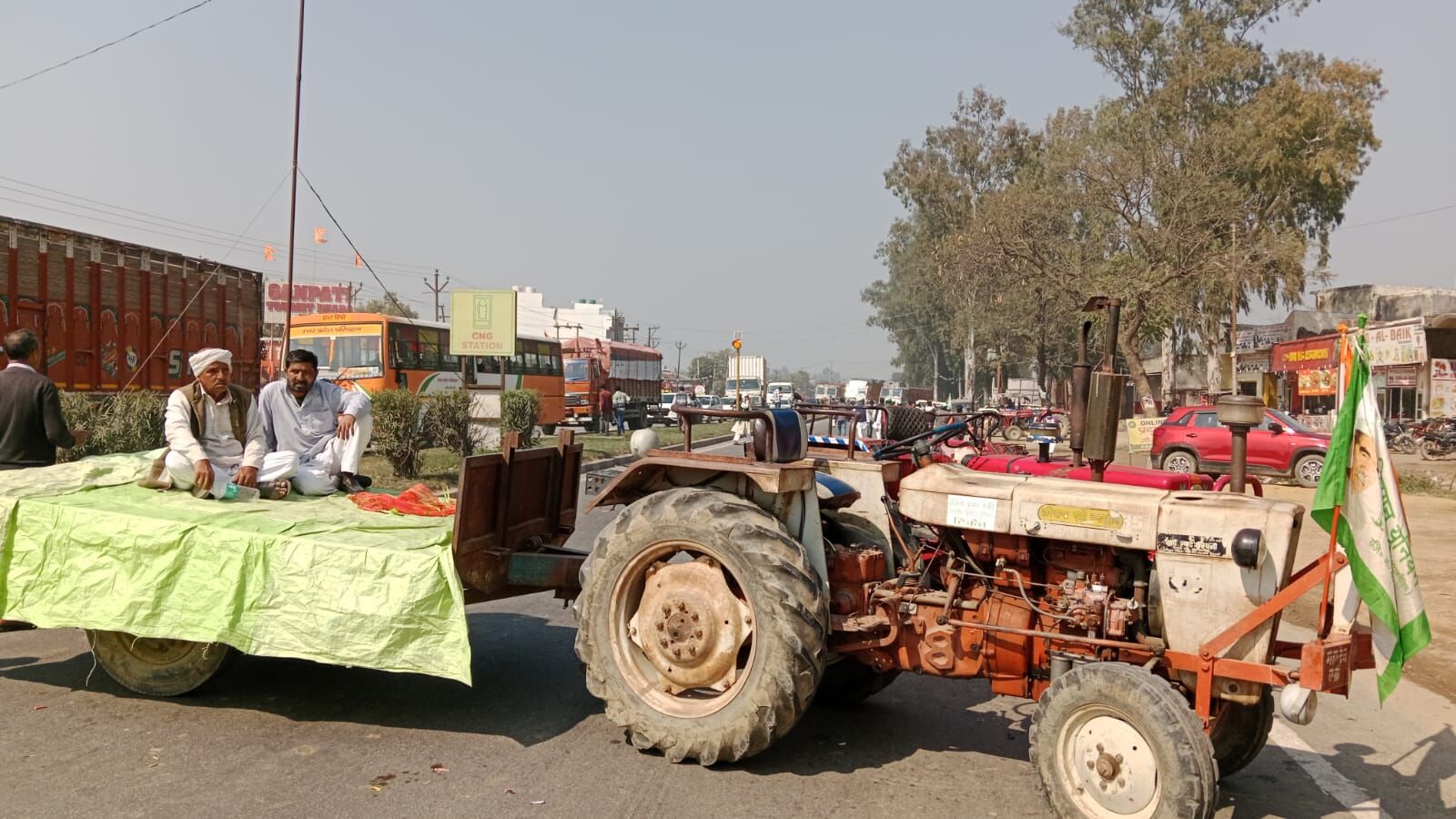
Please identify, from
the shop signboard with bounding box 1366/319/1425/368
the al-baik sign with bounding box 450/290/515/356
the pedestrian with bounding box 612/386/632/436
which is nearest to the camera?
the al-baik sign with bounding box 450/290/515/356

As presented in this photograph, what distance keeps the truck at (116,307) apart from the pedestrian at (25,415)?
286 inches

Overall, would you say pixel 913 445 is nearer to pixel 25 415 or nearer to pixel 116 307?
pixel 25 415

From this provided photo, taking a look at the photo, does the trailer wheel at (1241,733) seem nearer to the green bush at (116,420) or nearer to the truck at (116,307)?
the green bush at (116,420)

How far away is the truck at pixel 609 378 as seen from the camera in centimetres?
3794

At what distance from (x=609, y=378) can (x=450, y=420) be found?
25.8 meters

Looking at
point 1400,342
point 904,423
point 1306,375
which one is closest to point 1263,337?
point 1306,375

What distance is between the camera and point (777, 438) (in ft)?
16.1

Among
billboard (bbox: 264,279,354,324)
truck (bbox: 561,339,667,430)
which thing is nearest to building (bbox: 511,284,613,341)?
billboard (bbox: 264,279,354,324)

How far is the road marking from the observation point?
4.35 meters

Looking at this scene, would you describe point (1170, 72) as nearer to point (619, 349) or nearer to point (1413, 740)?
point (619, 349)

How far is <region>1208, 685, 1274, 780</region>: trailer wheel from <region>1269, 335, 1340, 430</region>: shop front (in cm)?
2696

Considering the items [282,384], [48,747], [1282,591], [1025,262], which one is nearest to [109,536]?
[48,747]

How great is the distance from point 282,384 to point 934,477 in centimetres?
416

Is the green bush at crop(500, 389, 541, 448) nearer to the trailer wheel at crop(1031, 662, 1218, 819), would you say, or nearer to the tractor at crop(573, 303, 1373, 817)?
the tractor at crop(573, 303, 1373, 817)
